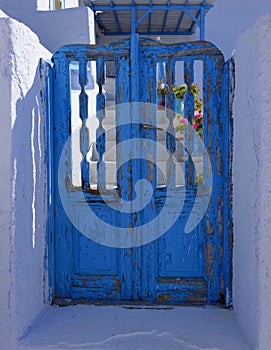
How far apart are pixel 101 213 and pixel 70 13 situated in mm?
3888

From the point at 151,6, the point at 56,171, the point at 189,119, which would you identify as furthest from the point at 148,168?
the point at 151,6

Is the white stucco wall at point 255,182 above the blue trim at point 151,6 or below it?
below

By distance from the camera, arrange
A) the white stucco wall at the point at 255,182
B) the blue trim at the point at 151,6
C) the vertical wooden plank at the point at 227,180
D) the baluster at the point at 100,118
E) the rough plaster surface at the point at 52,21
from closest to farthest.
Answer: the white stucco wall at the point at 255,182 < the vertical wooden plank at the point at 227,180 < the baluster at the point at 100,118 < the rough plaster surface at the point at 52,21 < the blue trim at the point at 151,6

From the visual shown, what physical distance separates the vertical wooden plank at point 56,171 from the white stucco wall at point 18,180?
271mm

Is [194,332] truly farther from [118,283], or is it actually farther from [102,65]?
[102,65]

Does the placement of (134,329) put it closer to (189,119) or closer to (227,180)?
(227,180)

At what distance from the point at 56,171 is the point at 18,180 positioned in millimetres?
610

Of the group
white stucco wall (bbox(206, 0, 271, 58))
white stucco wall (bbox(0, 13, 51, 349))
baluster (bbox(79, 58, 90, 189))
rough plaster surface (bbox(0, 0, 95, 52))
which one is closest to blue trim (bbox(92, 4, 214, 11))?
white stucco wall (bbox(206, 0, 271, 58))

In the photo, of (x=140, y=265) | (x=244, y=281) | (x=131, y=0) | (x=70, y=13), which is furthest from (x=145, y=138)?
(x=131, y=0)

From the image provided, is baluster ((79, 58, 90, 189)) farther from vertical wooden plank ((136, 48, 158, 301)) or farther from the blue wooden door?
vertical wooden plank ((136, 48, 158, 301))

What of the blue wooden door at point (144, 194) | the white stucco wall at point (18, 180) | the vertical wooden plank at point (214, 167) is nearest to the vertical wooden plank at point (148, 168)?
the blue wooden door at point (144, 194)

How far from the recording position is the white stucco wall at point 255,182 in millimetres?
2592

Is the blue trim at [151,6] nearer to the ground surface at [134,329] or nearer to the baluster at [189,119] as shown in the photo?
the baluster at [189,119]

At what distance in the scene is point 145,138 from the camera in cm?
332
